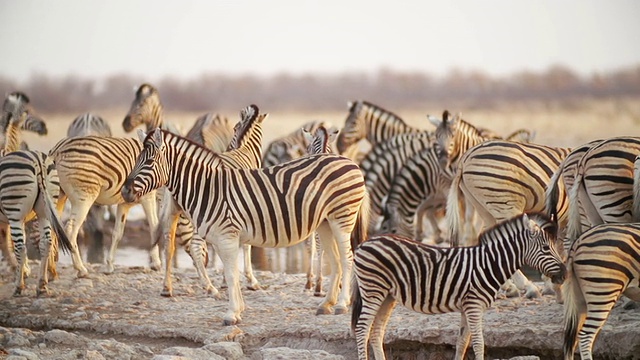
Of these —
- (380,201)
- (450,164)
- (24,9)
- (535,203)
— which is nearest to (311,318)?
(535,203)

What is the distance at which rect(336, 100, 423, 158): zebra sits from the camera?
16.5 m

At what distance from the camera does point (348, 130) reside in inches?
648

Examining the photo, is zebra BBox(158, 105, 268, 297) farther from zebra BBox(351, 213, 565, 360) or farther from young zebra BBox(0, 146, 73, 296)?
zebra BBox(351, 213, 565, 360)

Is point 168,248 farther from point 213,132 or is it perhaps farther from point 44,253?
point 213,132

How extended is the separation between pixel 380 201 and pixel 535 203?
6.63 metres

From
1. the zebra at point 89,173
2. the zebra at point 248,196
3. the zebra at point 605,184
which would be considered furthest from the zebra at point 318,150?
the zebra at point 605,184

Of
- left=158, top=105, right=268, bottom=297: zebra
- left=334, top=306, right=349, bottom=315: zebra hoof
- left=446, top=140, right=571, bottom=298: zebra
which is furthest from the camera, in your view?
left=158, top=105, right=268, bottom=297: zebra

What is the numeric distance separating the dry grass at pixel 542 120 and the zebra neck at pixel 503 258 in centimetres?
1972

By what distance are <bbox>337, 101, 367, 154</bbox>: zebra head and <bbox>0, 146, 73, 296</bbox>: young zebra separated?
674 centimetres

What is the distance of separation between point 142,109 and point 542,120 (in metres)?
16.1

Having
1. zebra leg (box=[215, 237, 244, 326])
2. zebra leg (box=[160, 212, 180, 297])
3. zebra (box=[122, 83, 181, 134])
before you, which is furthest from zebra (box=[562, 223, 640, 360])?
zebra (box=[122, 83, 181, 134])

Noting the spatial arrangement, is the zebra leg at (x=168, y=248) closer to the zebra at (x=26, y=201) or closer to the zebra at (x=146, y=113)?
the zebra at (x=26, y=201)

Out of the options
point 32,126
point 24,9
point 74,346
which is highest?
point 24,9

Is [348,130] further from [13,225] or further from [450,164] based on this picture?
[13,225]
